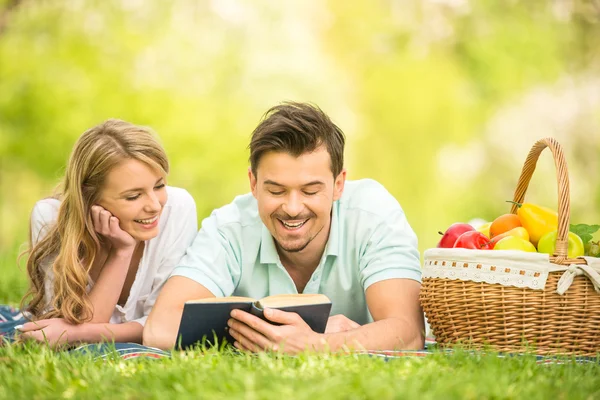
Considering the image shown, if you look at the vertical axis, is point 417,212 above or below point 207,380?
above

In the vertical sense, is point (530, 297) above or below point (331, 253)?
below

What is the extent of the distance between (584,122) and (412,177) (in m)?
6.04

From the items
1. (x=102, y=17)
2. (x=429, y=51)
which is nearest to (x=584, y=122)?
(x=429, y=51)

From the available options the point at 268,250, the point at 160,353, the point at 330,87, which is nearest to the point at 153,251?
the point at 268,250

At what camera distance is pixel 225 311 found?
3.73 metres

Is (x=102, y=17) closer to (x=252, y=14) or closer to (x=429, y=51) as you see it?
(x=252, y=14)

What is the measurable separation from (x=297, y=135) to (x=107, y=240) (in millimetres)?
1482

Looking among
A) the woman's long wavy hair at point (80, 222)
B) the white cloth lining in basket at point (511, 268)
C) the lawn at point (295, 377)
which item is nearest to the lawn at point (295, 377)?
the lawn at point (295, 377)

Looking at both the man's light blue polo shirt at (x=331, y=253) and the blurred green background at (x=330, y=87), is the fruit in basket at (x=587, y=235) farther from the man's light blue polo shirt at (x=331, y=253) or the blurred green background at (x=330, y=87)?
the blurred green background at (x=330, y=87)

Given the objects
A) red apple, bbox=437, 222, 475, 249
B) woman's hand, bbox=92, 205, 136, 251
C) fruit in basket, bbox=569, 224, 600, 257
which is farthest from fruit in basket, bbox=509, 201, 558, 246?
woman's hand, bbox=92, 205, 136, 251

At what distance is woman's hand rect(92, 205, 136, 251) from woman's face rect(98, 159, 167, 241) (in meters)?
0.05

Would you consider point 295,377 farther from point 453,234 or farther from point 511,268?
point 453,234

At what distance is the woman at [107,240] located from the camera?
4.39 m

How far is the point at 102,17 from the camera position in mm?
19422
